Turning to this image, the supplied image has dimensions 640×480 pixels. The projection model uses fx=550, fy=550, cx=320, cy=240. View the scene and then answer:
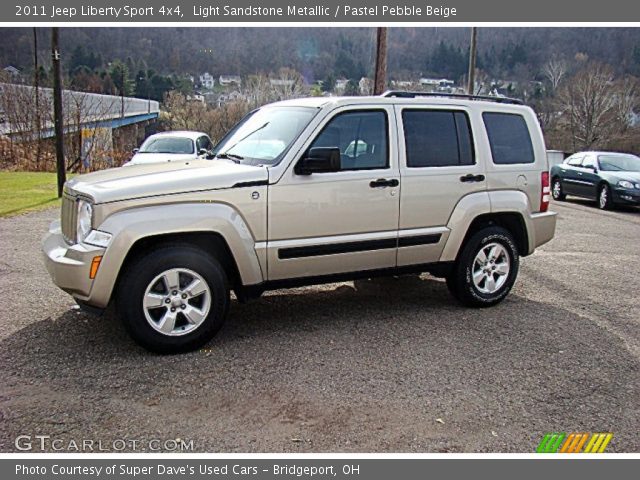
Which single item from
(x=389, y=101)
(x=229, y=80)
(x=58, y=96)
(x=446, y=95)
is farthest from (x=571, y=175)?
(x=229, y=80)

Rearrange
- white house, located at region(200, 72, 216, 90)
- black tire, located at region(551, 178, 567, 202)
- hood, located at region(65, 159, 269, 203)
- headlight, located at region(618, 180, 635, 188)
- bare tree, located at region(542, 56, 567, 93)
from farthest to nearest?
bare tree, located at region(542, 56, 567, 93) → white house, located at region(200, 72, 216, 90) → black tire, located at region(551, 178, 567, 202) → headlight, located at region(618, 180, 635, 188) → hood, located at region(65, 159, 269, 203)

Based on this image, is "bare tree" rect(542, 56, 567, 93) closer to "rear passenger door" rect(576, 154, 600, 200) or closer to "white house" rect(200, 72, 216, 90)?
"white house" rect(200, 72, 216, 90)

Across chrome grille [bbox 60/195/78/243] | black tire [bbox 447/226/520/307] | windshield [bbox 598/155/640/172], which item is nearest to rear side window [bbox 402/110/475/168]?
black tire [bbox 447/226/520/307]

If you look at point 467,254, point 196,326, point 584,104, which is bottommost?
point 196,326

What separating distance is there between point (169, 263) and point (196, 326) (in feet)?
1.79

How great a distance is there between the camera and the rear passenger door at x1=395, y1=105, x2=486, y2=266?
505cm

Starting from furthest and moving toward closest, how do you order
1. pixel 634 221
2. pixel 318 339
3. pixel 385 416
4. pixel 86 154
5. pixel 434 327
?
1. pixel 86 154
2. pixel 634 221
3. pixel 434 327
4. pixel 318 339
5. pixel 385 416

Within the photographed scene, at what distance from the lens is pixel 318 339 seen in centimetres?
468

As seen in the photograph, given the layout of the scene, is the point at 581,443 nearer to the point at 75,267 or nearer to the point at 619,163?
the point at 75,267

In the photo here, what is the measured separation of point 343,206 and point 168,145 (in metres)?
10.6

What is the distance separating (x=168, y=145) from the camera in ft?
46.8

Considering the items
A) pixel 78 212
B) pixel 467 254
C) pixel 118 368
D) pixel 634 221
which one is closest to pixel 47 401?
pixel 118 368

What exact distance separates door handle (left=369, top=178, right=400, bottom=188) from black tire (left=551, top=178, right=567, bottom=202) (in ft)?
44.7
